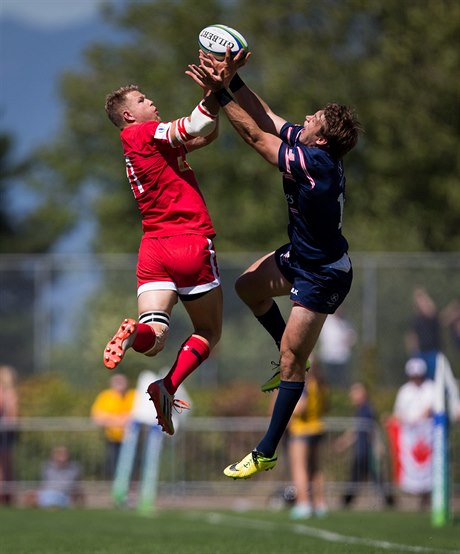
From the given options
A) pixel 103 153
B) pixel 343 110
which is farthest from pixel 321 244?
pixel 103 153

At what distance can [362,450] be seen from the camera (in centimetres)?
1806

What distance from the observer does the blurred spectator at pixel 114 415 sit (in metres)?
18.6

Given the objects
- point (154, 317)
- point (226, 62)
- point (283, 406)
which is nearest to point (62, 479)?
point (283, 406)

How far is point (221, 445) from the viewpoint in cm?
1877

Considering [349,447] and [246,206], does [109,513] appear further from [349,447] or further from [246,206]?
[246,206]

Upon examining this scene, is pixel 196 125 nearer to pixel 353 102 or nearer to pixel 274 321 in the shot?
pixel 274 321

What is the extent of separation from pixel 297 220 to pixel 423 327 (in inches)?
485

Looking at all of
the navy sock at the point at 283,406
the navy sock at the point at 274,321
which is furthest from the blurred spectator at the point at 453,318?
the navy sock at the point at 283,406

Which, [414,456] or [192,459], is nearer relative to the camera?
[414,456]

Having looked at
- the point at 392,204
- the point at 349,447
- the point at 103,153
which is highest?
the point at 103,153

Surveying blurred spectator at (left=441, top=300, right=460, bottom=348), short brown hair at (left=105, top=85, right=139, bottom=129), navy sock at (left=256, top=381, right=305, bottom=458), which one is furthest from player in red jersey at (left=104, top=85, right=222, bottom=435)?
blurred spectator at (left=441, top=300, right=460, bottom=348)

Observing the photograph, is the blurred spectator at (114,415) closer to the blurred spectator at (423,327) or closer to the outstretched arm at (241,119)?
the blurred spectator at (423,327)

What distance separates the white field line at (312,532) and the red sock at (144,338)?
3080mm

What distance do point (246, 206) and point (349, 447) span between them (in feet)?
49.7
